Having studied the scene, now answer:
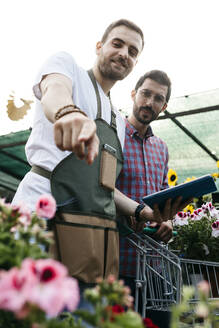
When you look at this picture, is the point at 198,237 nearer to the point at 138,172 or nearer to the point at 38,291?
the point at 138,172

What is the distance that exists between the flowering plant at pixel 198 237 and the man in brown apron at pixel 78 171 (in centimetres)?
135

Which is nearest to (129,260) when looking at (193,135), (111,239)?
(111,239)

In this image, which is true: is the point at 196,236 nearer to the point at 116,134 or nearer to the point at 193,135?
the point at 116,134

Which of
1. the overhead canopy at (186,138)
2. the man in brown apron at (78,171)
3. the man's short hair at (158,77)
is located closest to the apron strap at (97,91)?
the man in brown apron at (78,171)

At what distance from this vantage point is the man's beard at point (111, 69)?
1.61 m

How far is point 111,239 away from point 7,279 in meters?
0.90

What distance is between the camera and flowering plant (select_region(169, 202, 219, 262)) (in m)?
2.64

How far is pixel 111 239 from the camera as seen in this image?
1.30 metres

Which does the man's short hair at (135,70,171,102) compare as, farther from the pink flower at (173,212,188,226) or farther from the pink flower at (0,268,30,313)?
the pink flower at (0,268,30,313)

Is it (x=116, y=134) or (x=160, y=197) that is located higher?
(x=116, y=134)

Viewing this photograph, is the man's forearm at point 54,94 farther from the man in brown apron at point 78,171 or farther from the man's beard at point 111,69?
the man's beard at point 111,69

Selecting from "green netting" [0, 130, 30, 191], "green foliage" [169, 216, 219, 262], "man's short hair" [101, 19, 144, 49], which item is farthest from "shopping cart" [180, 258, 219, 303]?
"green netting" [0, 130, 30, 191]

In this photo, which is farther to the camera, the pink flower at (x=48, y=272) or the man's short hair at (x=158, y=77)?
the man's short hair at (x=158, y=77)

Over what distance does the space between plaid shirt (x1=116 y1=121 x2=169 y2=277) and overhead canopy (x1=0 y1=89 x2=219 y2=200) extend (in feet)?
8.28
